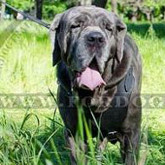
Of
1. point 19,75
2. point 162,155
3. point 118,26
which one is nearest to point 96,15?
point 118,26

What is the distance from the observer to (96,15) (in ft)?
11.2

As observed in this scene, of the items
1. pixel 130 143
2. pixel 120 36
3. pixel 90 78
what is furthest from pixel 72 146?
pixel 120 36

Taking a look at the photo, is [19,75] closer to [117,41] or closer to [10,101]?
[10,101]

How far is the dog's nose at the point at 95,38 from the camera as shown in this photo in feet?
10.6

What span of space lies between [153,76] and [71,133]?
3.99 meters

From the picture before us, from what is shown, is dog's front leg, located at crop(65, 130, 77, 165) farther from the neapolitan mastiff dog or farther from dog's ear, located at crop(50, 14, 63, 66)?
dog's ear, located at crop(50, 14, 63, 66)

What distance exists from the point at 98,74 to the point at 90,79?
0.06m

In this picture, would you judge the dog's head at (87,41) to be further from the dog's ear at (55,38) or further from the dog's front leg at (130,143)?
the dog's front leg at (130,143)

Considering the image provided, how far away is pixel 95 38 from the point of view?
10.6ft

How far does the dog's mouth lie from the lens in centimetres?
330

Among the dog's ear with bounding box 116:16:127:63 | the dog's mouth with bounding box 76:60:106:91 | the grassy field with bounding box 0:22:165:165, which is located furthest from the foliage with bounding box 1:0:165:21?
the dog's mouth with bounding box 76:60:106:91

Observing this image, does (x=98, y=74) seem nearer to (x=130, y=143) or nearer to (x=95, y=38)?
(x=95, y=38)

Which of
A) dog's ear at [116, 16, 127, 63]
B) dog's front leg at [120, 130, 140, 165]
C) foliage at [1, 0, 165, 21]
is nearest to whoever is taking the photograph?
dog's ear at [116, 16, 127, 63]

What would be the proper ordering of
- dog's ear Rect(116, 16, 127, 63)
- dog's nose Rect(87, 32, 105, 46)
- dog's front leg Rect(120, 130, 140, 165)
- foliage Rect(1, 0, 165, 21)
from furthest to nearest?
foliage Rect(1, 0, 165, 21) → dog's front leg Rect(120, 130, 140, 165) → dog's ear Rect(116, 16, 127, 63) → dog's nose Rect(87, 32, 105, 46)
